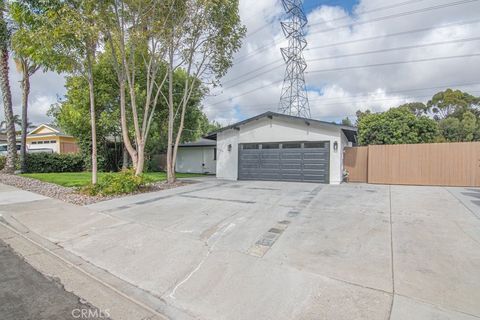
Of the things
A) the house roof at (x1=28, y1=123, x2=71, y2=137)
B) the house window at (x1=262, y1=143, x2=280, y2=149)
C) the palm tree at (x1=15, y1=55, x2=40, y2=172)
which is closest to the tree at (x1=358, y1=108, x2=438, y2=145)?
the house window at (x1=262, y1=143, x2=280, y2=149)

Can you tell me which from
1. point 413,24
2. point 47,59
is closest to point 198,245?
point 47,59

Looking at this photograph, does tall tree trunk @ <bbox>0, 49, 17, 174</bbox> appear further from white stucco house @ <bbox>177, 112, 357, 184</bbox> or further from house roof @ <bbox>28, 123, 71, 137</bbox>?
house roof @ <bbox>28, 123, 71, 137</bbox>

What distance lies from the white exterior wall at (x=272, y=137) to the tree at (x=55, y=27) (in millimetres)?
8125

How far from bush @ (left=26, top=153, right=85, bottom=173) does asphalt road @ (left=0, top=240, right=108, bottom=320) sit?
1572 centimetres

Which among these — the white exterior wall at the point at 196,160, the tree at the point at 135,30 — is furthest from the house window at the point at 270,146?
the white exterior wall at the point at 196,160

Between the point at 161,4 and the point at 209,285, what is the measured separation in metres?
10.7

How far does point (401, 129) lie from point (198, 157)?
15.8 m

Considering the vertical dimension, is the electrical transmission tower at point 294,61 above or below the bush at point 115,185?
above

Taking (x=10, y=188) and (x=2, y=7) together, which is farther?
(x=2, y=7)

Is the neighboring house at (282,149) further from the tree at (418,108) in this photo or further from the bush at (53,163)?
the tree at (418,108)

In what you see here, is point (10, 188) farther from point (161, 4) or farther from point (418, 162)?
point (418, 162)

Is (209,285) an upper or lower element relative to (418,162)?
lower

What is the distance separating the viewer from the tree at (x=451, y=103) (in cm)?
3231

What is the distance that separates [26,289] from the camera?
3137 mm
